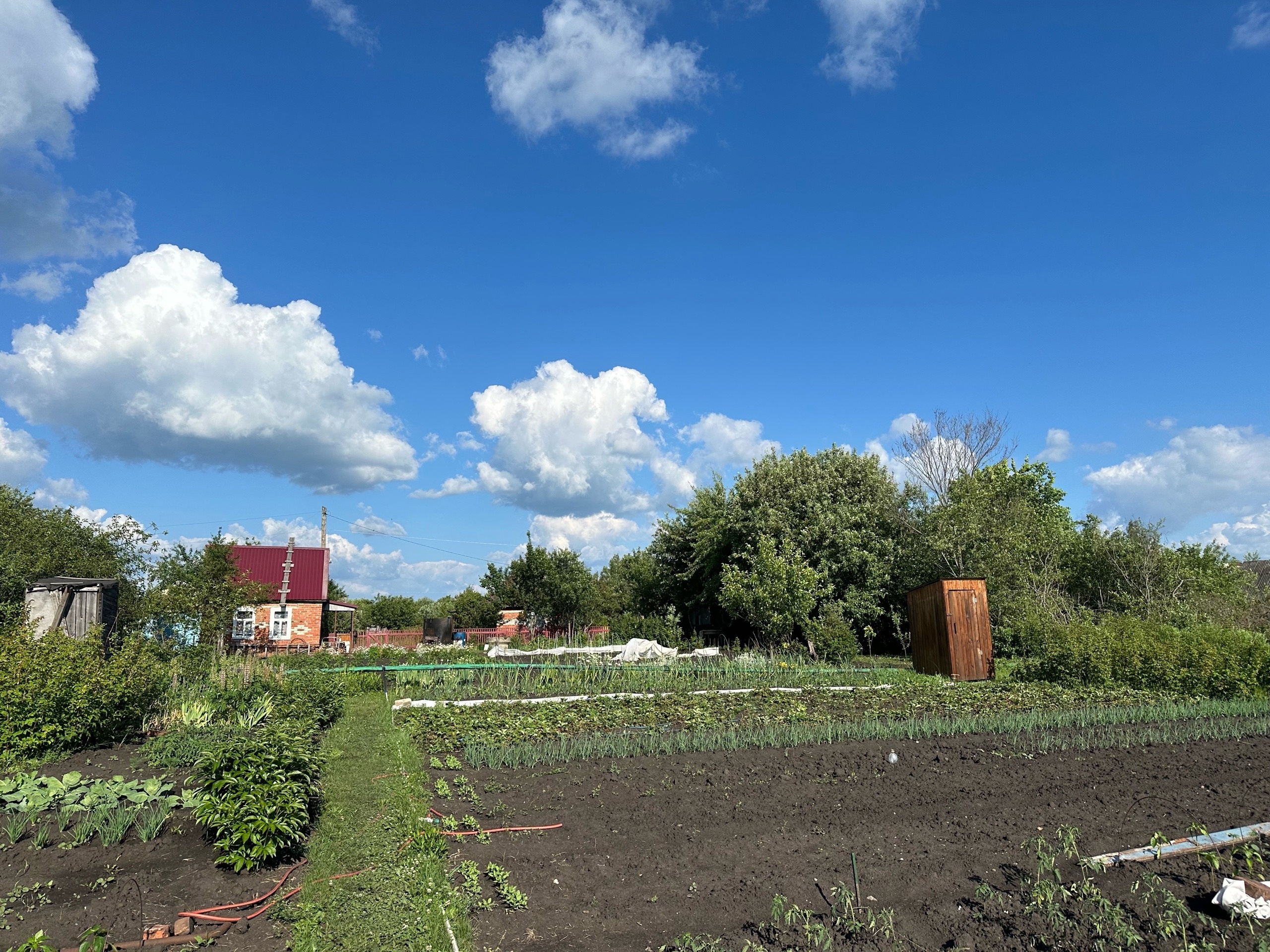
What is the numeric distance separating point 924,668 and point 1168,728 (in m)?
7.49

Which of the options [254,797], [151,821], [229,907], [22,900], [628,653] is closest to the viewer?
[22,900]

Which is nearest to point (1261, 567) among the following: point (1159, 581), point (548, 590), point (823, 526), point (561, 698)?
point (1159, 581)

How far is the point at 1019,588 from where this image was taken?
22719mm

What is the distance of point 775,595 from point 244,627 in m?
20.1

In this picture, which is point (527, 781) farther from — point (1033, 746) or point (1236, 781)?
point (1236, 781)

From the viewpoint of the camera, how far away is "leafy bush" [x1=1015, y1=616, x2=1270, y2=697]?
484 inches

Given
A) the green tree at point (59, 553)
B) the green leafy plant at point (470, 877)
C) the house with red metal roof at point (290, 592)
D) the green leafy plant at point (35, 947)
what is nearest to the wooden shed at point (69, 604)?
the green tree at point (59, 553)

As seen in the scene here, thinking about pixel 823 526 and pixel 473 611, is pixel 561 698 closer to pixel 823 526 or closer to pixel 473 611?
Result: pixel 823 526

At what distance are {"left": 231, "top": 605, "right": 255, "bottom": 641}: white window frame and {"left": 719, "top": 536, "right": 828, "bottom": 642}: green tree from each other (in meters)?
16.4

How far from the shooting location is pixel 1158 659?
12742 mm

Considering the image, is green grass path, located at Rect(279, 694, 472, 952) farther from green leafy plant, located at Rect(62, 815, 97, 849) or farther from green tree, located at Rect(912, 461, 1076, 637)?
green tree, located at Rect(912, 461, 1076, 637)

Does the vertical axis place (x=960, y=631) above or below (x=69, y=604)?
below

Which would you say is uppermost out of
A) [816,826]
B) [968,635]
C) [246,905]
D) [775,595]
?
[775,595]

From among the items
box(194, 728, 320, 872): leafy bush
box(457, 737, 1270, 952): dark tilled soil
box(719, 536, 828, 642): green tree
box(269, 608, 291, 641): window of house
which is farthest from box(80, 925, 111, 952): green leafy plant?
box(269, 608, 291, 641): window of house
